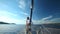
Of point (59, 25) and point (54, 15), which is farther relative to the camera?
point (54, 15)

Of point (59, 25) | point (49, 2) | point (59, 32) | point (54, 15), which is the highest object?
point (49, 2)

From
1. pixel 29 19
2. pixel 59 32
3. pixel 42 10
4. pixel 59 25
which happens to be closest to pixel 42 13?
pixel 42 10

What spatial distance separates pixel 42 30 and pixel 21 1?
0.74 metres

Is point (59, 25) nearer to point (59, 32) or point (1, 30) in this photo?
point (59, 32)

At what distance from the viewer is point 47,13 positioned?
2.98m

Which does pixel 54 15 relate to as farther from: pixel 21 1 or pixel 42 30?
pixel 21 1

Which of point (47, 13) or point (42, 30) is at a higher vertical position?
point (47, 13)

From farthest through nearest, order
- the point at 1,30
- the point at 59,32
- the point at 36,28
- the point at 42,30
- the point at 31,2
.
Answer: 1. the point at 1,30
2. the point at 36,28
3. the point at 42,30
4. the point at 59,32
5. the point at 31,2

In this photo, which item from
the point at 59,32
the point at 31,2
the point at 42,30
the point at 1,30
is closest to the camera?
the point at 31,2

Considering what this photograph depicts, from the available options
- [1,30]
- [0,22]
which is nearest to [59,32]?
[0,22]

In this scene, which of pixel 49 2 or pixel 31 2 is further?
pixel 49 2

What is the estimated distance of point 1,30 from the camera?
9.50ft

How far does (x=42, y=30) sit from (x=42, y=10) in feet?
1.97

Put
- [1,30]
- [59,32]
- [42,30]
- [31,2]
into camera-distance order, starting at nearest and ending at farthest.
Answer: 1. [31,2]
2. [59,32]
3. [42,30]
4. [1,30]
